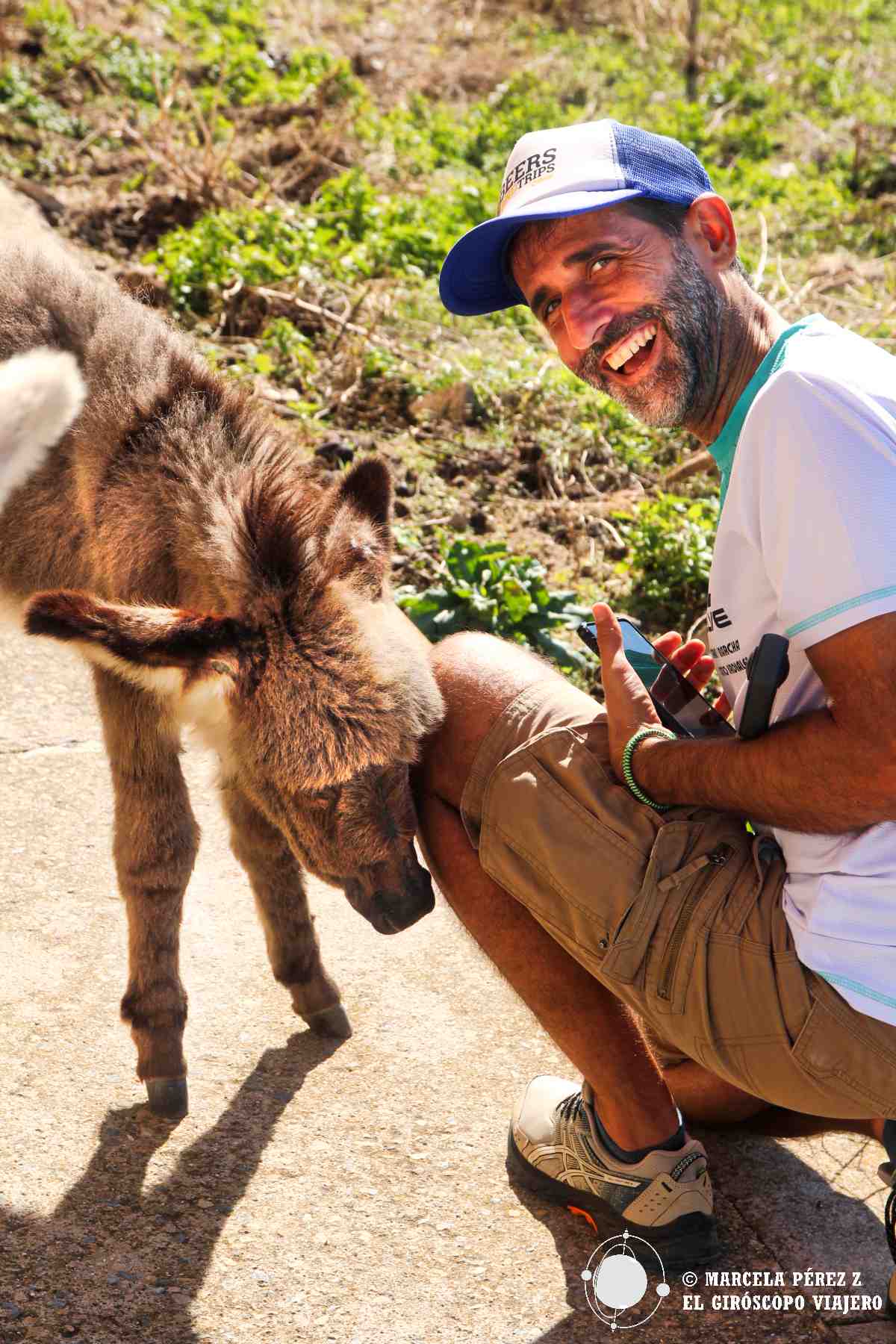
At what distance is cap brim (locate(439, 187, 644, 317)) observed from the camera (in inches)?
110

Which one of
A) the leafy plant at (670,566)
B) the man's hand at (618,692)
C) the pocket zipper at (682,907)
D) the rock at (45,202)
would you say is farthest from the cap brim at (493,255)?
the rock at (45,202)

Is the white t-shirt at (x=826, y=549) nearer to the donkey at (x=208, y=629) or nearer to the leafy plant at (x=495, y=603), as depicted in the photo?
the donkey at (x=208, y=629)

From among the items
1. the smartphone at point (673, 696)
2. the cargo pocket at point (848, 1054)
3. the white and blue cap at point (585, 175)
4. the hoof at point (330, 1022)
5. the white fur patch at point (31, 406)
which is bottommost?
the hoof at point (330, 1022)

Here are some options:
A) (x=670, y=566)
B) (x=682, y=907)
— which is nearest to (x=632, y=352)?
(x=682, y=907)

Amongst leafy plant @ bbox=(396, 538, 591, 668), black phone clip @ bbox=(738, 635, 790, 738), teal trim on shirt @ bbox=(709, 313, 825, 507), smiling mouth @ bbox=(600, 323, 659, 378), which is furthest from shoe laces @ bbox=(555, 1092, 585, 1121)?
leafy plant @ bbox=(396, 538, 591, 668)

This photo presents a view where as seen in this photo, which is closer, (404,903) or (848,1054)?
(848,1054)

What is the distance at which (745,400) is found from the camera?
2754mm

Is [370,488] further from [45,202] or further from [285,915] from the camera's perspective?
[45,202]

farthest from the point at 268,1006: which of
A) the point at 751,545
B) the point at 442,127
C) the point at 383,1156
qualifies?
the point at 442,127

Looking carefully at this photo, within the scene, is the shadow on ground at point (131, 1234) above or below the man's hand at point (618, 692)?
below

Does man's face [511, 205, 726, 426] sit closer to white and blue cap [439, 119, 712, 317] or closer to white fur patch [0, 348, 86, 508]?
white and blue cap [439, 119, 712, 317]

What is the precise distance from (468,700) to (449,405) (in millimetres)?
3944

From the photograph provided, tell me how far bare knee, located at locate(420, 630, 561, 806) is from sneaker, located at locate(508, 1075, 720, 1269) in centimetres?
81

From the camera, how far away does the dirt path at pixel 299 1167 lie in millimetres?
2645
